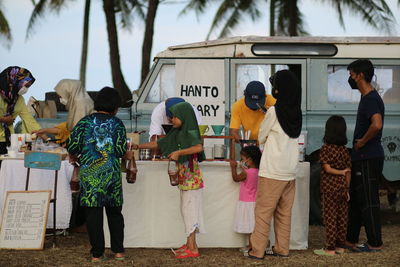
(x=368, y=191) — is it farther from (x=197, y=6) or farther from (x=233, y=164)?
(x=197, y=6)

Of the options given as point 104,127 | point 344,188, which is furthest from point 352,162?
point 104,127

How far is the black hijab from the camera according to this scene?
7.22m

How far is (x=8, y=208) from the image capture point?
8023 mm

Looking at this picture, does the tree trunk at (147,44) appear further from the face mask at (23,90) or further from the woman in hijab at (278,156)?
the woman in hijab at (278,156)

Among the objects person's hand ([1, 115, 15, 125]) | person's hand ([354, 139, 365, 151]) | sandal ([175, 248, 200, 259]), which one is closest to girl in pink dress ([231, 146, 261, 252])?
sandal ([175, 248, 200, 259])

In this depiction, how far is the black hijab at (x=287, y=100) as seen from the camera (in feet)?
23.7

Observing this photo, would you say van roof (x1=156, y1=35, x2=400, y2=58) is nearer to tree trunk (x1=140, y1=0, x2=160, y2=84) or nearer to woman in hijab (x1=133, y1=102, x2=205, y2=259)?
woman in hijab (x1=133, y1=102, x2=205, y2=259)

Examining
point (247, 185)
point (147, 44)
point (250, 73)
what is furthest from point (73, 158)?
point (147, 44)

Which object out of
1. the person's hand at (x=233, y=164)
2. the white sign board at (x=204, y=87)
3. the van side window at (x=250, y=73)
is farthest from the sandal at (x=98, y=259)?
the van side window at (x=250, y=73)

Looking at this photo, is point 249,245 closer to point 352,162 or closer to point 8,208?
point 352,162

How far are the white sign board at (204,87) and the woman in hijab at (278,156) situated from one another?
2253 mm

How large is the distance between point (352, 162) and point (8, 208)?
11.1ft

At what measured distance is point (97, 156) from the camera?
7.11m

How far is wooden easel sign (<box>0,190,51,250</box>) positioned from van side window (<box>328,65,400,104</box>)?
150 inches
